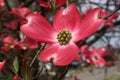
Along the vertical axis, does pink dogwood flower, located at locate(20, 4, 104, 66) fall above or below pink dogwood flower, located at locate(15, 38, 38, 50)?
above

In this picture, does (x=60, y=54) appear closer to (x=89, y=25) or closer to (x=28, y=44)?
(x=89, y=25)

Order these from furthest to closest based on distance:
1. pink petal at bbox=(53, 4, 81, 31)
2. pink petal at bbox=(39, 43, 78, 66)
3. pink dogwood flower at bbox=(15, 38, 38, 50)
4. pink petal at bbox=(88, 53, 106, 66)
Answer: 1. pink petal at bbox=(88, 53, 106, 66)
2. pink dogwood flower at bbox=(15, 38, 38, 50)
3. pink petal at bbox=(53, 4, 81, 31)
4. pink petal at bbox=(39, 43, 78, 66)

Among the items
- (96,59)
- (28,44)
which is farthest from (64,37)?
(96,59)

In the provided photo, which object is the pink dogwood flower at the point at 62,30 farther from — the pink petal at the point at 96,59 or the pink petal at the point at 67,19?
the pink petal at the point at 96,59

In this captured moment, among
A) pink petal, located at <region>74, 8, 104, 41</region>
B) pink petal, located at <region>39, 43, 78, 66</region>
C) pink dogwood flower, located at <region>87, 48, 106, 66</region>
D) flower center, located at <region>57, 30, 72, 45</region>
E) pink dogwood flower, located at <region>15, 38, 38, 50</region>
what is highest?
pink petal, located at <region>74, 8, 104, 41</region>

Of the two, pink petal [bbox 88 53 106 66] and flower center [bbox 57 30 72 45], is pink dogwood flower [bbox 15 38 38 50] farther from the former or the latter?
pink petal [bbox 88 53 106 66]

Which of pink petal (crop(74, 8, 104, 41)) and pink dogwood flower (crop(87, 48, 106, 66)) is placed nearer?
pink petal (crop(74, 8, 104, 41))

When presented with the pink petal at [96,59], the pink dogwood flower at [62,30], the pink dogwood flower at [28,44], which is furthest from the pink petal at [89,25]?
the pink petal at [96,59]

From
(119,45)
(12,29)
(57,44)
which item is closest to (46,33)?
(57,44)

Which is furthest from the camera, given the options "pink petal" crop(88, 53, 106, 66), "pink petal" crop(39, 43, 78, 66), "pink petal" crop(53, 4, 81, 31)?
"pink petal" crop(88, 53, 106, 66)

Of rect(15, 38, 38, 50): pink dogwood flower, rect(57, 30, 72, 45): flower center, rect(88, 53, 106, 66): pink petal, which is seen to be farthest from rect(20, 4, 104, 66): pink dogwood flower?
rect(88, 53, 106, 66): pink petal
